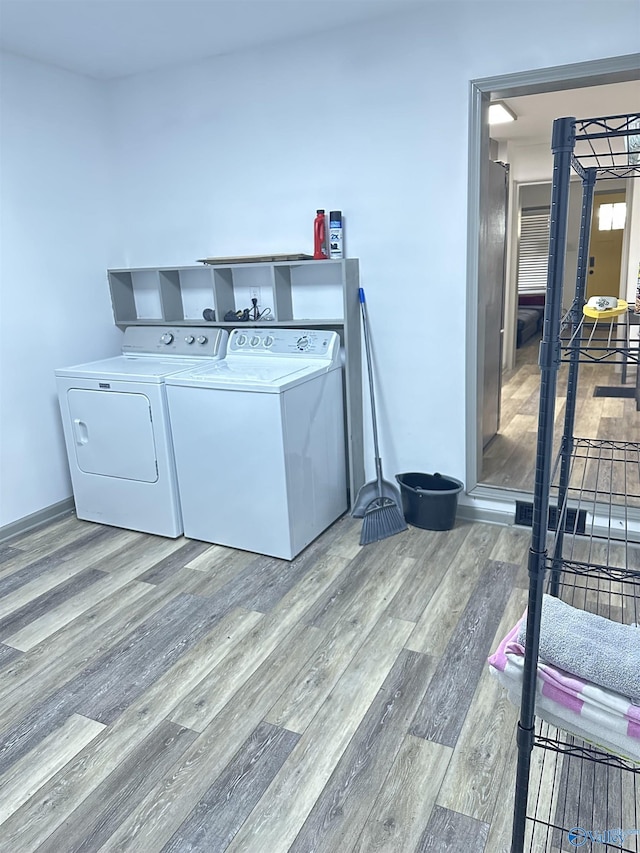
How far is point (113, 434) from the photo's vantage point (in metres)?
3.11

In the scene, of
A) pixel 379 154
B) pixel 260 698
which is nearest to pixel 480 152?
pixel 379 154

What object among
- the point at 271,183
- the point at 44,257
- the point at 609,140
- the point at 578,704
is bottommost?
the point at 578,704

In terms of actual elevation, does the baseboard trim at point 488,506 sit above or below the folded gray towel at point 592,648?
below

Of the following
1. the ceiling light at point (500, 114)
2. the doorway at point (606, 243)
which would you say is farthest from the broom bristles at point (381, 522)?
the doorway at point (606, 243)

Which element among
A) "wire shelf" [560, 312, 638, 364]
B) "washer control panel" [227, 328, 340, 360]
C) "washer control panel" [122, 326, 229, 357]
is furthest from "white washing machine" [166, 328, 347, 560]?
"wire shelf" [560, 312, 638, 364]

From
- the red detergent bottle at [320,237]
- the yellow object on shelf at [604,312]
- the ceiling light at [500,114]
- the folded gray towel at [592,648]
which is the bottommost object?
the folded gray towel at [592,648]

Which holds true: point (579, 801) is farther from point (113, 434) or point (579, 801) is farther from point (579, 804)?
point (113, 434)

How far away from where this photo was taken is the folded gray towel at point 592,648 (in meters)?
1.13

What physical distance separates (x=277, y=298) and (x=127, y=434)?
1.06 meters

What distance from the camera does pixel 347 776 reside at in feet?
5.52

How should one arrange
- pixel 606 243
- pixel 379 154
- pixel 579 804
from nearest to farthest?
pixel 579 804, pixel 379 154, pixel 606 243

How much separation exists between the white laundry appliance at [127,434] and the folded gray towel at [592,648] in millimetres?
2133

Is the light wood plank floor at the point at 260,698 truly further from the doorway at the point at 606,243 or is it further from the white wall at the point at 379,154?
the doorway at the point at 606,243

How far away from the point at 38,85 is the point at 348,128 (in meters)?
1.67
